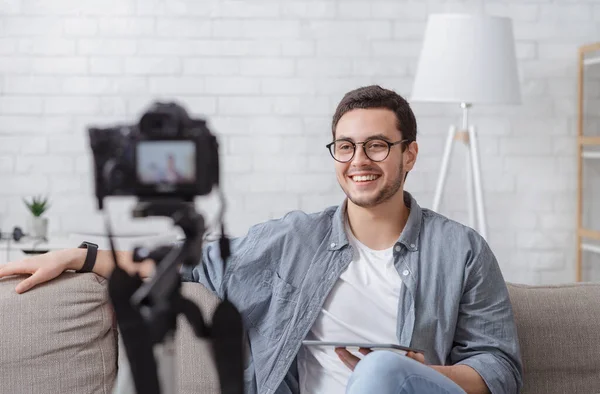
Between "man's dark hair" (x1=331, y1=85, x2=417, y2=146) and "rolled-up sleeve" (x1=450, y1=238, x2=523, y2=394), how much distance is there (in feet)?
1.12

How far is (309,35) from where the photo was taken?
4.21 metres

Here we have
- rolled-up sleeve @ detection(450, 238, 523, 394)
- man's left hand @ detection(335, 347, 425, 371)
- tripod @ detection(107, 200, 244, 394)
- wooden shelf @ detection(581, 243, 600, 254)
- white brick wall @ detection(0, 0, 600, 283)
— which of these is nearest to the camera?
tripod @ detection(107, 200, 244, 394)

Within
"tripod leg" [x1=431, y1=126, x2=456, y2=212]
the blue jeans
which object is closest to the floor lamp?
"tripod leg" [x1=431, y1=126, x2=456, y2=212]

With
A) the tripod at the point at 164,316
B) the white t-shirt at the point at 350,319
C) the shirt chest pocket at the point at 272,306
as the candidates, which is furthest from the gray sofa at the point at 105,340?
the tripod at the point at 164,316

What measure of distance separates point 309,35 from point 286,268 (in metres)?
2.25

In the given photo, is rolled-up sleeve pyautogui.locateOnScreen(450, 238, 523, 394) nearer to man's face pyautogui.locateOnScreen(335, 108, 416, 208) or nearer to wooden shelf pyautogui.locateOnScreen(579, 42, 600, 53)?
man's face pyautogui.locateOnScreen(335, 108, 416, 208)

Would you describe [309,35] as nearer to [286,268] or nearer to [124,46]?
[124,46]

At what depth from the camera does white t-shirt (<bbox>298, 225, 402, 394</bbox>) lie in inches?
81.7

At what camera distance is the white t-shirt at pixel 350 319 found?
2074 mm

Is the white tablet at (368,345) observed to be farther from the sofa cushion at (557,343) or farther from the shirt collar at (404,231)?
the sofa cushion at (557,343)

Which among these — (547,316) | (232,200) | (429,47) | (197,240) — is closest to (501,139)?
(429,47)

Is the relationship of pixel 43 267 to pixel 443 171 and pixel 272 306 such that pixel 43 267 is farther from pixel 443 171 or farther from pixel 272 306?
pixel 443 171

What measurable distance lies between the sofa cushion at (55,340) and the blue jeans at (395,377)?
0.68 meters

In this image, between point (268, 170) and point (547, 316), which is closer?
point (547, 316)
